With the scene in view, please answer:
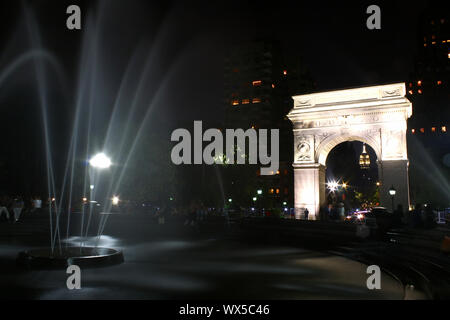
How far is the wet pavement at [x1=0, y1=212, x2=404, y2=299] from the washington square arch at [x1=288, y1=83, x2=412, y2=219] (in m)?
18.8

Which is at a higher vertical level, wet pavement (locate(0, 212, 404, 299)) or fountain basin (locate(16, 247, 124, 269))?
fountain basin (locate(16, 247, 124, 269))

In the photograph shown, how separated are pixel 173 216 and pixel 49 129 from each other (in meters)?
10.3

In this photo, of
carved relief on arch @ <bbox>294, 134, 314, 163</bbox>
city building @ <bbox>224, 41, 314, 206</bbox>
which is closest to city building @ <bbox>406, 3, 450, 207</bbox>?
city building @ <bbox>224, 41, 314, 206</bbox>

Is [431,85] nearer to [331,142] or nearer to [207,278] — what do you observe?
[331,142]

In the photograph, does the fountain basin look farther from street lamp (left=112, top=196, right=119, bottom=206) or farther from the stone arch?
the stone arch

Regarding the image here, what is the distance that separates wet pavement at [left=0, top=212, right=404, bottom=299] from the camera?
21.9ft

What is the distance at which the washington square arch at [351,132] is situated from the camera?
2839cm

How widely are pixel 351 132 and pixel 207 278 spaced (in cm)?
2498

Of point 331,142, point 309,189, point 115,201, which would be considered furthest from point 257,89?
point 309,189

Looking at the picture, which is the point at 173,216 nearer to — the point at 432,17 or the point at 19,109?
the point at 19,109

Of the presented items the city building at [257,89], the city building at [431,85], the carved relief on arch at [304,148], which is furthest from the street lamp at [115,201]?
the city building at [257,89]

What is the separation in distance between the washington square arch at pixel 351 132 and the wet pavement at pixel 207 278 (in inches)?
739

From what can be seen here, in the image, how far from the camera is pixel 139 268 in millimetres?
9016

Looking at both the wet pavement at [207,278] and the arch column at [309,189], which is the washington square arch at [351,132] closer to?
the arch column at [309,189]
